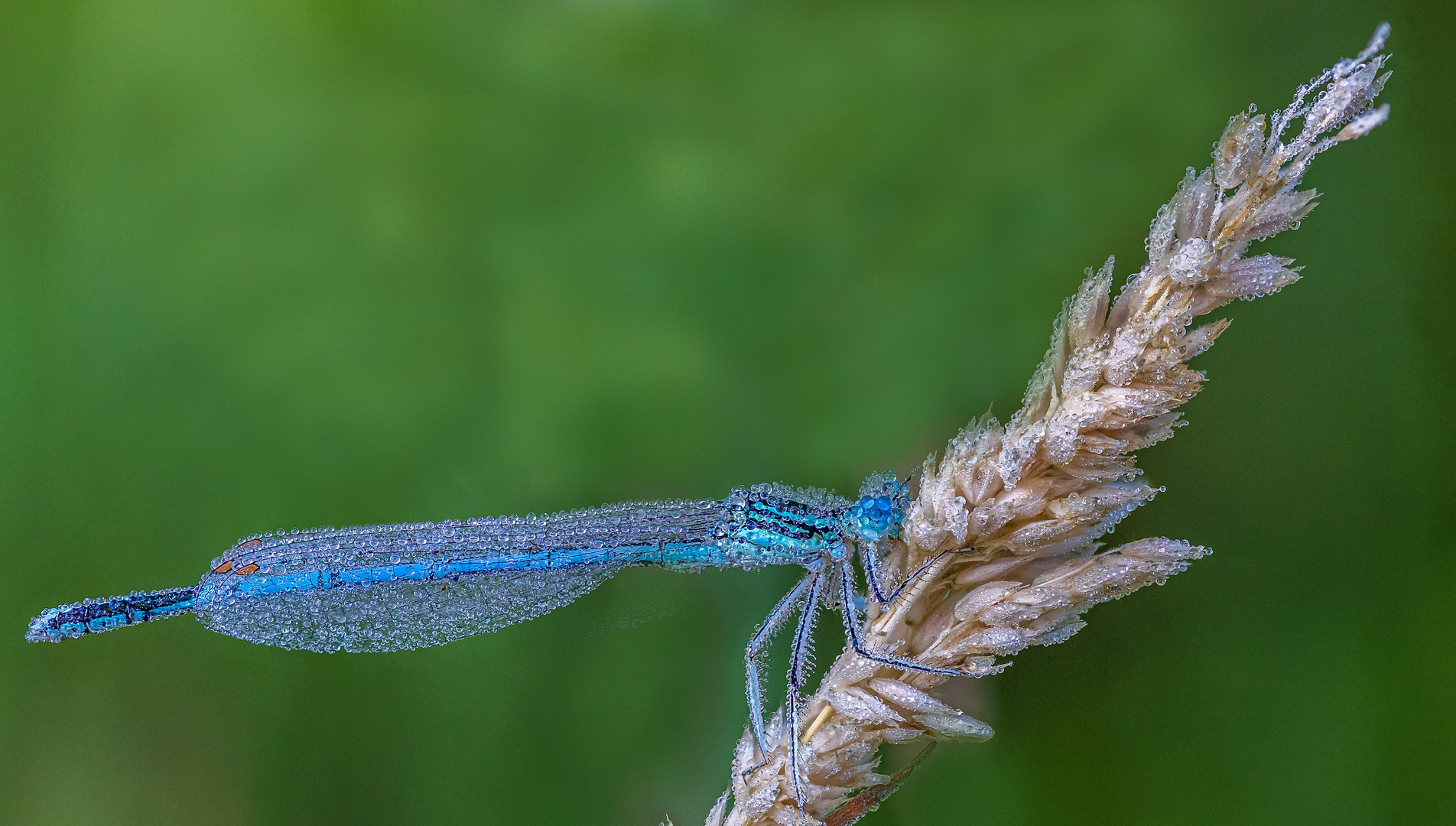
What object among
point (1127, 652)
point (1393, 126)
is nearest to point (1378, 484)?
point (1127, 652)

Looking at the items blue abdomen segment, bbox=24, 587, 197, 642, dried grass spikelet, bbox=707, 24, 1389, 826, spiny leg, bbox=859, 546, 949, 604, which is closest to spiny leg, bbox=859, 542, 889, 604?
spiny leg, bbox=859, 546, 949, 604

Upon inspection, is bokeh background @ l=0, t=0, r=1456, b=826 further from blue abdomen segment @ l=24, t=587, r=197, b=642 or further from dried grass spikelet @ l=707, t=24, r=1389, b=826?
dried grass spikelet @ l=707, t=24, r=1389, b=826

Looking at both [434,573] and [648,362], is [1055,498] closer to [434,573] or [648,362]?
[648,362]

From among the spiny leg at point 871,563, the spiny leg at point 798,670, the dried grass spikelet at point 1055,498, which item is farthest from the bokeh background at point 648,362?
the dried grass spikelet at point 1055,498

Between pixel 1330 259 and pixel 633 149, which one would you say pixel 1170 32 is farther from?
pixel 633 149

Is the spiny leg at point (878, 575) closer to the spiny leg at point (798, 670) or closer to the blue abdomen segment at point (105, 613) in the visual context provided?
the spiny leg at point (798, 670)

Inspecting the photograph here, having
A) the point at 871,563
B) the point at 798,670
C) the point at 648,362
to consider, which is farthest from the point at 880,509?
the point at 648,362
